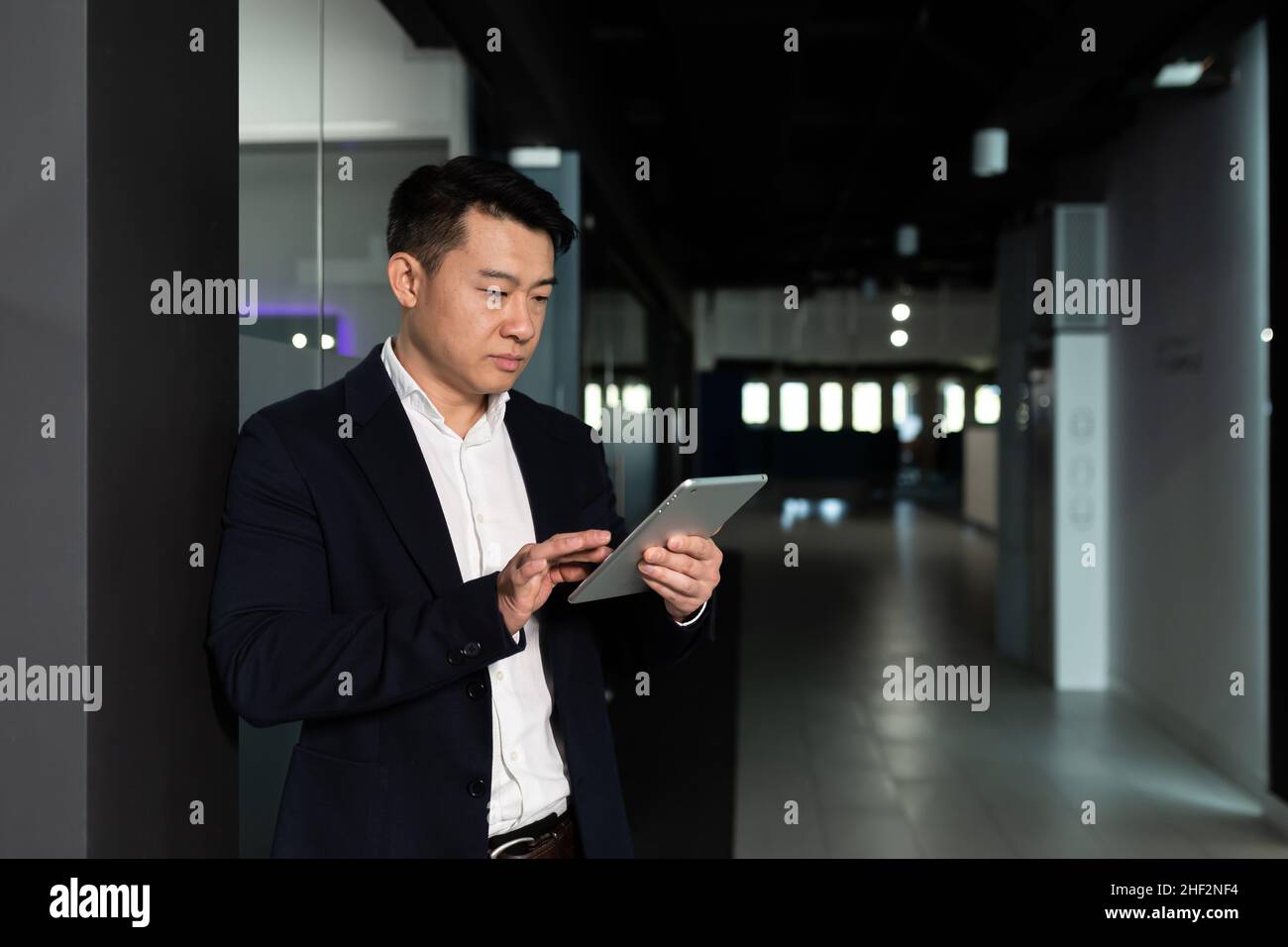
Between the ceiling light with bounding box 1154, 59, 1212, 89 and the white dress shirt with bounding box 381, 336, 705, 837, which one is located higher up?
the ceiling light with bounding box 1154, 59, 1212, 89

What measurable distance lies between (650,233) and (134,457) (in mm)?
9358

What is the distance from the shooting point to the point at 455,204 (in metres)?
1.65

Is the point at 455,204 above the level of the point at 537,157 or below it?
below

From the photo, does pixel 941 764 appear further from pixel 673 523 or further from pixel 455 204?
pixel 455 204

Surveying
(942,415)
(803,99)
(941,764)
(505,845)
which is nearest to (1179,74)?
(942,415)

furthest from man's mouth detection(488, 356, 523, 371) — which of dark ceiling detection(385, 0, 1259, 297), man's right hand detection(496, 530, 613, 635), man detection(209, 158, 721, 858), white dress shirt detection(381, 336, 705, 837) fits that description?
dark ceiling detection(385, 0, 1259, 297)

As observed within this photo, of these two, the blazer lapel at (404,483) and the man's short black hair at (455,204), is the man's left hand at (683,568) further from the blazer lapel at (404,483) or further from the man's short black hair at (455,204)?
the man's short black hair at (455,204)

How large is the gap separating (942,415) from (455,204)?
5736mm

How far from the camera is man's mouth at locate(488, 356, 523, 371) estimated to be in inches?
65.7

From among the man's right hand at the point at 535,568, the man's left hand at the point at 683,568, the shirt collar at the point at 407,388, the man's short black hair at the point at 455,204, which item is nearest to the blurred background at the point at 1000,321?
the shirt collar at the point at 407,388

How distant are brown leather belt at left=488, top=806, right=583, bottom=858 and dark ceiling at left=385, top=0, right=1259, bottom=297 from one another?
2.65 m

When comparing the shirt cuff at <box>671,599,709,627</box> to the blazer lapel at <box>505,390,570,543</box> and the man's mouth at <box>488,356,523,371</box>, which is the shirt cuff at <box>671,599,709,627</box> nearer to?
the blazer lapel at <box>505,390,570,543</box>
